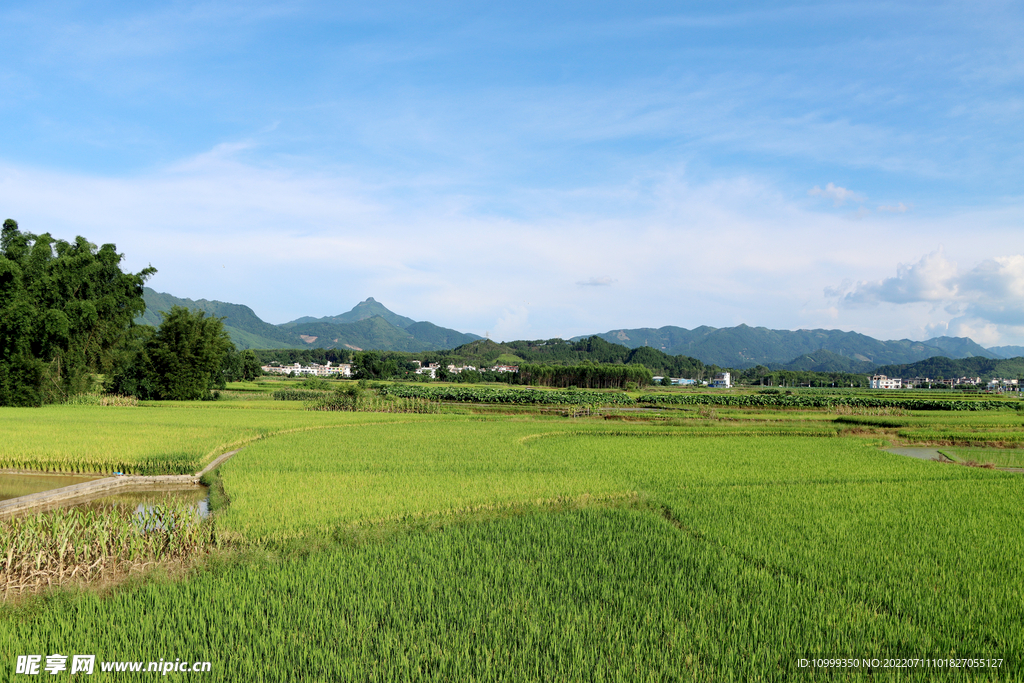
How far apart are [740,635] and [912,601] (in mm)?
2841

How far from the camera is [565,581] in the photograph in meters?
7.68

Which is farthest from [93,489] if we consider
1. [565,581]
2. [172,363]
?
[172,363]

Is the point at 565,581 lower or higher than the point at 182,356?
lower

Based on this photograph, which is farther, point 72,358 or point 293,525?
point 72,358

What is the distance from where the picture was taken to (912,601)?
707 centimetres

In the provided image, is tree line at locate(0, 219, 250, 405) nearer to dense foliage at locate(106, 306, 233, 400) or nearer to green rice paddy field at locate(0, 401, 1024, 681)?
dense foliage at locate(106, 306, 233, 400)

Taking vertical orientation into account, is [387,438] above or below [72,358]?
below

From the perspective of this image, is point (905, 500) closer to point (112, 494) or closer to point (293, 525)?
point (293, 525)

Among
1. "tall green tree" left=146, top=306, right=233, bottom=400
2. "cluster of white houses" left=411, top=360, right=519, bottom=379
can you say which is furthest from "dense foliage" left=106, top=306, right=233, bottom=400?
"cluster of white houses" left=411, top=360, right=519, bottom=379

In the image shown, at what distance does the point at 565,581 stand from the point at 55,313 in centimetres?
4149

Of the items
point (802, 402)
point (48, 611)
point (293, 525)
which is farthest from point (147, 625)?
point (802, 402)

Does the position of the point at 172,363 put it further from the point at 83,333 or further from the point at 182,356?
the point at 83,333

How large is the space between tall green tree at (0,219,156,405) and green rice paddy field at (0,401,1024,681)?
80.8 ft

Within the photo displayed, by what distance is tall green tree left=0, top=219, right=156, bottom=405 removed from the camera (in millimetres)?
35219
